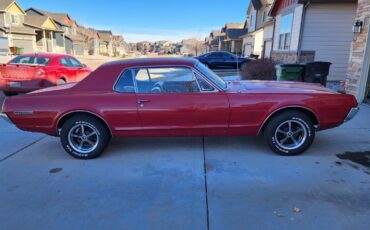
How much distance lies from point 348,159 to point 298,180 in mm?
1197

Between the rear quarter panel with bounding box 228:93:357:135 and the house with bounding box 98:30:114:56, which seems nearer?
the rear quarter panel with bounding box 228:93:357:135

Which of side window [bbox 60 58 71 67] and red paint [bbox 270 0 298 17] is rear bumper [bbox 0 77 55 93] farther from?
red paint [bbox 270 0 298 17]

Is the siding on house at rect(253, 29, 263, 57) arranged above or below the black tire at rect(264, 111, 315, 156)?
above

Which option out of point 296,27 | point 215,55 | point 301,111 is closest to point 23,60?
point 301,111

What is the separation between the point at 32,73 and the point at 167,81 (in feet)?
20.9

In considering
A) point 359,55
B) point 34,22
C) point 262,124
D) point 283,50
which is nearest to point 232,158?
point 262,124

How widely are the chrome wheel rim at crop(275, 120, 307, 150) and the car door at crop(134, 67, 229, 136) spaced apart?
0.83 meters

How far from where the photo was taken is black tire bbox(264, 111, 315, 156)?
423cm

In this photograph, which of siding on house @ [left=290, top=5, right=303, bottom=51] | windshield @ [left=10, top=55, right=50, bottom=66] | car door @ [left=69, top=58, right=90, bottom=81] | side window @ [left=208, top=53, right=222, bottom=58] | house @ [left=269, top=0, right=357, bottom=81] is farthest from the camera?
side window @ [left=208, top=53, right=222, bottom=58]

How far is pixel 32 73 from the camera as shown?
8.88 meters

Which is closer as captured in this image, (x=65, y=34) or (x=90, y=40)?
(x=65, y=34)

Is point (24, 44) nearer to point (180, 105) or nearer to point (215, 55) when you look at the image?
point (215, 55)

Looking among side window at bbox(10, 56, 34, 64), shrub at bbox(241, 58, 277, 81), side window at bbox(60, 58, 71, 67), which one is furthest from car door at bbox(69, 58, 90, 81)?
shrub at bbox(241, 58, 277, 81)

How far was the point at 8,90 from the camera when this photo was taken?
357 inches
